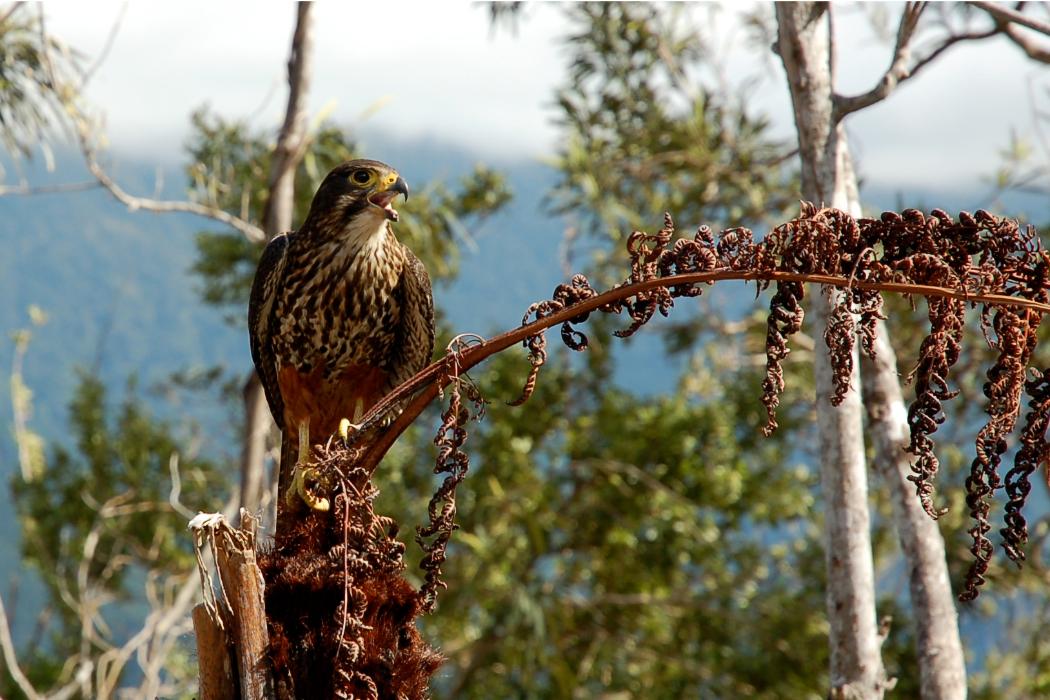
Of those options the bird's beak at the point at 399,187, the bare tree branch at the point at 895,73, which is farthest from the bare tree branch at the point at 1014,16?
the bird's beak at the point at 399,187

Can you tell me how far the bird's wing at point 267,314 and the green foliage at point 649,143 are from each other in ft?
12.6

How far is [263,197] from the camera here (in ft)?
25.2

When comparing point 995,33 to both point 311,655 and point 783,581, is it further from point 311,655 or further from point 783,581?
point 783,581

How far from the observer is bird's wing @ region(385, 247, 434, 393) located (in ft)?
12.2

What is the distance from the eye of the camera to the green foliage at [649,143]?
7.64 m

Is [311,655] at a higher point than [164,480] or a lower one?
lower

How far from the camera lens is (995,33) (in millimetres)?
4090

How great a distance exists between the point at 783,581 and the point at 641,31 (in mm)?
3747

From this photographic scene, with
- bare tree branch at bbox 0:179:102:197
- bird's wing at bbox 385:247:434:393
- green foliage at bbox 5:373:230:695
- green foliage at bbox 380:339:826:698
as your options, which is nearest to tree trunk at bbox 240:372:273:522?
bare tree branch at bbox 0:179:102:197

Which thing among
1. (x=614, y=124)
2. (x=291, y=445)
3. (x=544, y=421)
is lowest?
(x=291, y=445)

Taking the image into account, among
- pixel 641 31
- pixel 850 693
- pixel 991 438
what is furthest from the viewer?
pixel 641 31

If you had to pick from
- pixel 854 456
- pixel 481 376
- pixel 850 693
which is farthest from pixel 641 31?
pixel 850 693

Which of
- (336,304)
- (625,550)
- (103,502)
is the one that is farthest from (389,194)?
(103,502)

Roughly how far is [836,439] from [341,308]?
1.50 meters
